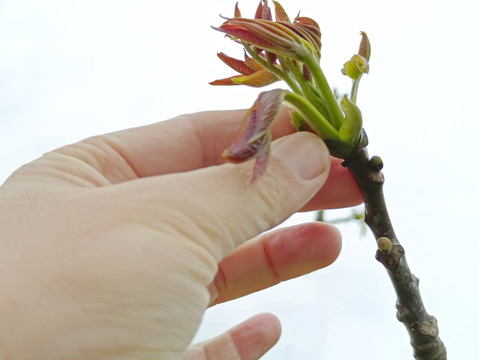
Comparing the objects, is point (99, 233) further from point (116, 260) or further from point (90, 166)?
point (90, 166)

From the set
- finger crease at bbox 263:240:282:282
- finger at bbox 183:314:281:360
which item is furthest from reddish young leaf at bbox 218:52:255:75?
finger at bbox 183:314:281:360

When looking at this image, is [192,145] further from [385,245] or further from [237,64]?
[385,245]

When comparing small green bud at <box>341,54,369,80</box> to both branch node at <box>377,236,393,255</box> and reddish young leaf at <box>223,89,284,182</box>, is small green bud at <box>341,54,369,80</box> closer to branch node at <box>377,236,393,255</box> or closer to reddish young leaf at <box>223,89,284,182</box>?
reddish young leaf at <box>223,89,284,182</box>

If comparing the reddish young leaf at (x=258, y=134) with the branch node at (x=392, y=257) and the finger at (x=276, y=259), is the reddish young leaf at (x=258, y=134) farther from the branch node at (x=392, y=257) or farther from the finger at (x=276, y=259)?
the finger at (x=276, y=259)

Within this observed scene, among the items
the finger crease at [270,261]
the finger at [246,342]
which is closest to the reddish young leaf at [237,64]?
the finger crease at [270,261]

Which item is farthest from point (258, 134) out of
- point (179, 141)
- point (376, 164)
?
point (179, 141)
